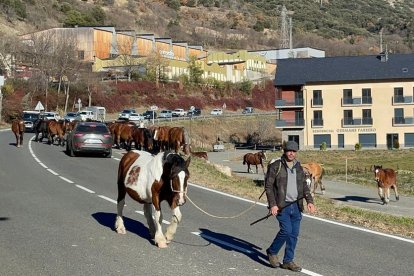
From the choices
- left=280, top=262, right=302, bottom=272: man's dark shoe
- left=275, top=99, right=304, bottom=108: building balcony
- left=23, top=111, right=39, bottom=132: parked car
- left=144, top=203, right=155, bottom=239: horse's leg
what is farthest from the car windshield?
left=275, top=99, right=304, bottom=108: building balcony

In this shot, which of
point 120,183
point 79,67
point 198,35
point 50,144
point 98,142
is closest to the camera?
point 120,183

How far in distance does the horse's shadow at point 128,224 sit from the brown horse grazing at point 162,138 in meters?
18.8

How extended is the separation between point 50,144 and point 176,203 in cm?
3294

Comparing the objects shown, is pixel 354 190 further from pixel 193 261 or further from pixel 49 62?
pixel 49 62

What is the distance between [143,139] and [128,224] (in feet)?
72.7

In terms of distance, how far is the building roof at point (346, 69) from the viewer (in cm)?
7669

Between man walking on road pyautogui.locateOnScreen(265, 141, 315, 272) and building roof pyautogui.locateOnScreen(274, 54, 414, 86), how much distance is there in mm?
68764

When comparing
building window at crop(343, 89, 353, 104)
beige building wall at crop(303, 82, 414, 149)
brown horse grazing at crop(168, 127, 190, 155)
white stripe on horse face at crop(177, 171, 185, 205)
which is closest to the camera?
white stripe on horse face at crop(177, 171, 185, 205)

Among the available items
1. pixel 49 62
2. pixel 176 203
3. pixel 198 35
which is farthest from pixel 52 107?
pixel 198 35

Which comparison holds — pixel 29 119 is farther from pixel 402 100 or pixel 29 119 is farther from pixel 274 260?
pixel 274 260

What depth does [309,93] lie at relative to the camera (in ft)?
254

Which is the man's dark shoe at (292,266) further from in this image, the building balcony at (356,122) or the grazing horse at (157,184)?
the building balcony at (356,122)

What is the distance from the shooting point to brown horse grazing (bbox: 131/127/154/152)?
33947 millimetres

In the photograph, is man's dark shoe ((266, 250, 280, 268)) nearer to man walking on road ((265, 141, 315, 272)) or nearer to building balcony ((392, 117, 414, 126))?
man walking on road ((265, 141, 315, 272))
